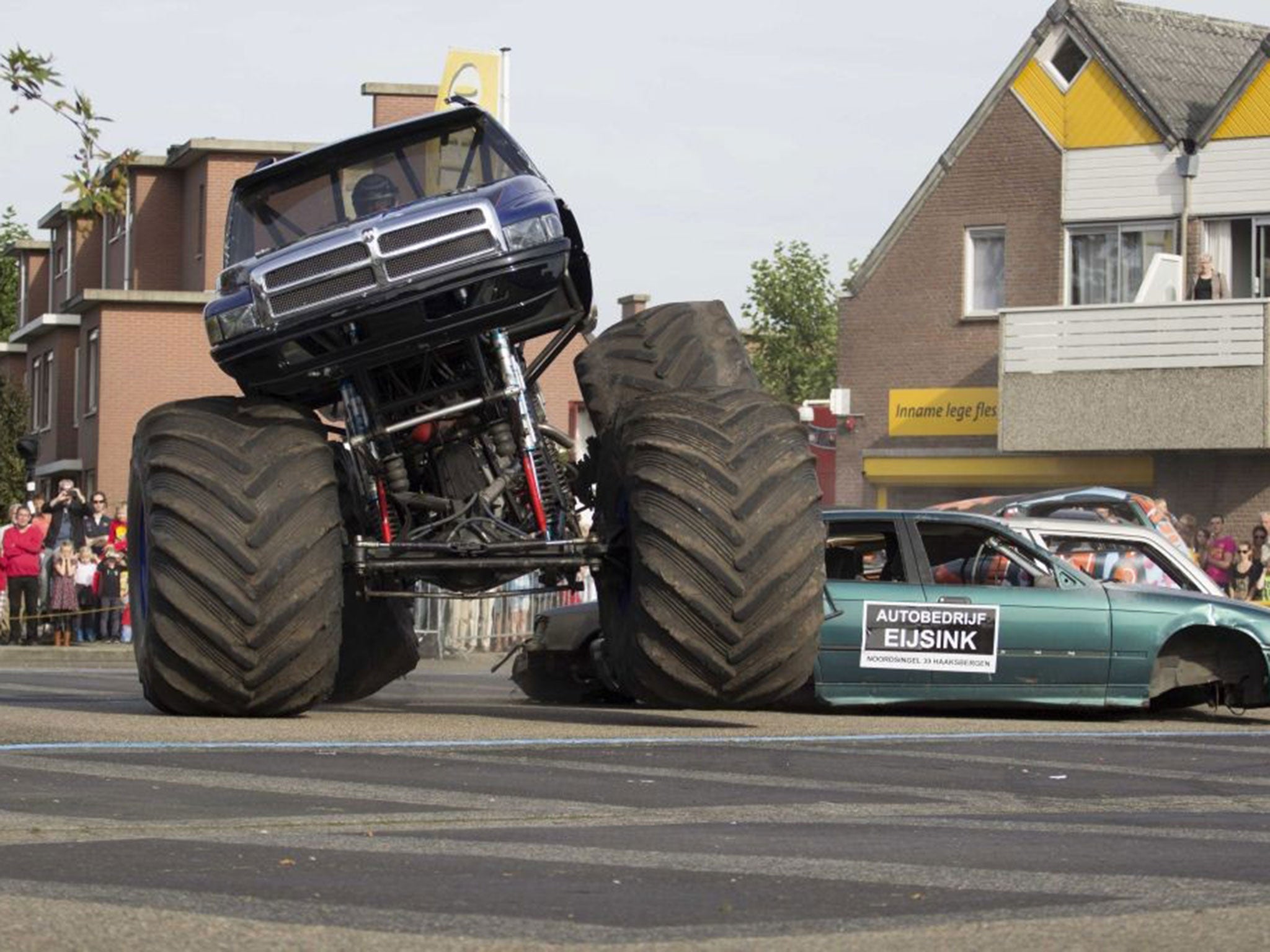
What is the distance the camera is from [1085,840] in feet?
29.0


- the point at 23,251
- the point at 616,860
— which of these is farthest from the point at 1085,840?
the point at 23,251

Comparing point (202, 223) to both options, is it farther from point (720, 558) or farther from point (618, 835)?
point (618, 835)

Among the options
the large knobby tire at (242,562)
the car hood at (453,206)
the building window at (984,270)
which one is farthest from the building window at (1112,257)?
the large knobby tire at (242,562)

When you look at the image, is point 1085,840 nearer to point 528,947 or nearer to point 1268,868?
point 1268,868

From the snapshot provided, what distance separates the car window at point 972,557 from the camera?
17.1 meters

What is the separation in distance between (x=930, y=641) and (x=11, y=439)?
148 ft

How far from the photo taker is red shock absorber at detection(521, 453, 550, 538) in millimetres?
13992

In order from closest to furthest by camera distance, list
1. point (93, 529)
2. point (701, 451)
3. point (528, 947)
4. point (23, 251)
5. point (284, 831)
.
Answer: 1. point (528, 947)
2. point (284, 831)
3. point (701, 451)
4. point (93, 529)
5. point (23, 251)

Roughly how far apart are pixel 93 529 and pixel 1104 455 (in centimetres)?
1626

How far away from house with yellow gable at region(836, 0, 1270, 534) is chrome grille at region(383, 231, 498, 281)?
90.0ft

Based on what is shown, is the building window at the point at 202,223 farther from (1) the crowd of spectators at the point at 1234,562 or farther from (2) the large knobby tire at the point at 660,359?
(2) the large knobby tire at the point at 660,359

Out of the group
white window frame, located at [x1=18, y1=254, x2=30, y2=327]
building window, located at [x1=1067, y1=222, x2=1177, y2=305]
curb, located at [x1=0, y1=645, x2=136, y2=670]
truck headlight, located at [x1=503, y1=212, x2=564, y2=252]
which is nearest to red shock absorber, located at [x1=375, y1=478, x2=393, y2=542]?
truck headlight, located at [x1=503, y1=212, x2=564, y2=252]

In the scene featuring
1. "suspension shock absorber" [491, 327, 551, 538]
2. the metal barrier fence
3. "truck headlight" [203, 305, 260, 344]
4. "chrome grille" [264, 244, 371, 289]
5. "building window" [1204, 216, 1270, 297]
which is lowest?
the metal barrier fence

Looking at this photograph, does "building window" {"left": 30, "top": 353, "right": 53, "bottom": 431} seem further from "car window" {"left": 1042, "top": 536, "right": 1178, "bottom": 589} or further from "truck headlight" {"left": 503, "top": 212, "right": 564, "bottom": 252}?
"truck headlight" {"left": 503, "top": 212, "right": 564, "bottom": 252}
